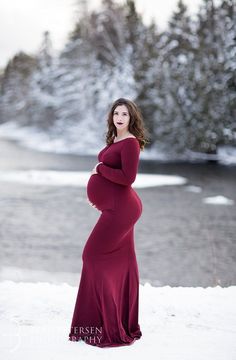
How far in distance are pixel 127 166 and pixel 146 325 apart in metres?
1.75

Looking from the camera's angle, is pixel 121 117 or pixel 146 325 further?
pixel 146 325

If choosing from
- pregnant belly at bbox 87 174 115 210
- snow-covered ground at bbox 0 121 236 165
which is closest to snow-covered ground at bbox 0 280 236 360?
pregnant belly at bbox 87 174 115 210

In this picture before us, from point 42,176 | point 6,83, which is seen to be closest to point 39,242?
point 42,176

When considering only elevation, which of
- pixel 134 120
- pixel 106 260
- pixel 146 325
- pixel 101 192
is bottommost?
pixel 146 325

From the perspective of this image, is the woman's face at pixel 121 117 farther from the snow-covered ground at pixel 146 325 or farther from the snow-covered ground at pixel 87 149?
the snow-covered ground at pixel 87 149

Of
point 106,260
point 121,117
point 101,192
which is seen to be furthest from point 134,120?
point 106,260

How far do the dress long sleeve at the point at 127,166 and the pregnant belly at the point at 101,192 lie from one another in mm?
133

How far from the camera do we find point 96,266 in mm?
3996

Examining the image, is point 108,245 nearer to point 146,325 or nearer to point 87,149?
point 146,325

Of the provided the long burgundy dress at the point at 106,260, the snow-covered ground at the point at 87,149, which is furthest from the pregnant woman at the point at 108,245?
the snow-covered ground at the point at 87,149

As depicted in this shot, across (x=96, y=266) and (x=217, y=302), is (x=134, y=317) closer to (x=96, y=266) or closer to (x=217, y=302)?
(x=96, y=266)

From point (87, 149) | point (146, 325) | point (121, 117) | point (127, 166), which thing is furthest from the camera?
point (87, 149)

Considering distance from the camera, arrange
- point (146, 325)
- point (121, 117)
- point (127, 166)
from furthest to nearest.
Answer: point (146, 325) < point (121, 117) < point (127, 166)

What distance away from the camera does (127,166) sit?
3818 millimetres
